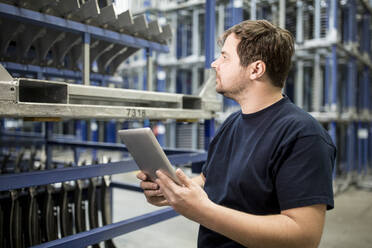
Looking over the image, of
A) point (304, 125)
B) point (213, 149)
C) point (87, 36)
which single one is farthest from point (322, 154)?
point (87, 36)

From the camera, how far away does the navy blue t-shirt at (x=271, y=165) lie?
1.07 metres

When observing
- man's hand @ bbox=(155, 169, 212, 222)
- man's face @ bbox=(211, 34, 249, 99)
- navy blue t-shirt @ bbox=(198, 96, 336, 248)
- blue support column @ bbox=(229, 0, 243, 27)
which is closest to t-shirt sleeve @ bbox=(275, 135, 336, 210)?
navy blue t-shirt @ bbox=(198, 96, 336, 248)

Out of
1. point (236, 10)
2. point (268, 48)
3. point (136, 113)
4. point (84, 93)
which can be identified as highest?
point (236, 10)

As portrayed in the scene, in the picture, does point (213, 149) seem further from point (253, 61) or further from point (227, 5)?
point (227, 5)

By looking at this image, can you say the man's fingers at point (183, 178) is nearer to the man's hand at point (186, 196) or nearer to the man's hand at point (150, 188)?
the man's hand at point (186, 196)

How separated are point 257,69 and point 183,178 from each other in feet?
1.70

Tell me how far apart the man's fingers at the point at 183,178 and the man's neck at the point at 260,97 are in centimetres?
43

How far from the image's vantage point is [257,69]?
130 cm

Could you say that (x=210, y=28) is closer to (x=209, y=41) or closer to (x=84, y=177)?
(x=209, y=41)

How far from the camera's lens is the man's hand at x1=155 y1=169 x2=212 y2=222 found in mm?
1079

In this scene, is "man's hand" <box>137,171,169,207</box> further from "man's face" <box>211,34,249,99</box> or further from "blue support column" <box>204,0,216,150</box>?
"blue support column" <box>204,0,216,150</box>

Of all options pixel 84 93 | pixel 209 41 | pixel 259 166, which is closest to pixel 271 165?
pixel 259 166

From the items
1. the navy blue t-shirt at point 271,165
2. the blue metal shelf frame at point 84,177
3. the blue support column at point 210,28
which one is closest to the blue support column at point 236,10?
the blue support column at point 210,28

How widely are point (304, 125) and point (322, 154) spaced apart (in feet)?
0.37
